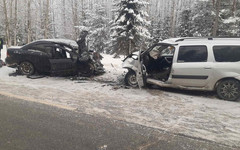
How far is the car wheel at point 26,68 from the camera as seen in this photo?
8.76 metres

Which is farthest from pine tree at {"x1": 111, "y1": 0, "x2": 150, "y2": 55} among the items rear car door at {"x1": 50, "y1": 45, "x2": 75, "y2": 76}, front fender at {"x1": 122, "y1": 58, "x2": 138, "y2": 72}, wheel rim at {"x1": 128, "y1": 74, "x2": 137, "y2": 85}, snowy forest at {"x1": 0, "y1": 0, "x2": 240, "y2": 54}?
wheel rim at {"x1": 128, "y1": 74, "x2": 137, "y2": 85}

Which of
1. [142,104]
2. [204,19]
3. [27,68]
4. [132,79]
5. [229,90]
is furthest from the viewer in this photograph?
[204,19]

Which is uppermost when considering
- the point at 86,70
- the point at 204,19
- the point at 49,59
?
the point at 204,19

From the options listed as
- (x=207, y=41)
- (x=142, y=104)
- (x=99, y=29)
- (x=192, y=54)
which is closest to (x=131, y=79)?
(x=142, y=104)

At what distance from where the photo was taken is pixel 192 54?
682 cm

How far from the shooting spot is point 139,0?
18.2 metres

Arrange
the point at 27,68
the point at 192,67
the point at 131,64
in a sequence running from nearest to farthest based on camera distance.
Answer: the point at 192,67, the point at 131,64, the point at 27,68

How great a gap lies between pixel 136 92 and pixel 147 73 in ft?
3.73

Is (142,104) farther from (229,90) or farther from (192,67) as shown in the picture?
(229,90)

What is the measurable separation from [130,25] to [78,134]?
1609 centimetres

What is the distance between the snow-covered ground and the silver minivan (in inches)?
14.6

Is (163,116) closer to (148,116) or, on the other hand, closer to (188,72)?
(148,116)

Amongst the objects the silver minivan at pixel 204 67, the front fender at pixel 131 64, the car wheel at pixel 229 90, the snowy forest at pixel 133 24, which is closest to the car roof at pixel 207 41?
the silver minivan at pixel 204 67

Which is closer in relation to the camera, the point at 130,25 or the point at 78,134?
the point at 78,134
